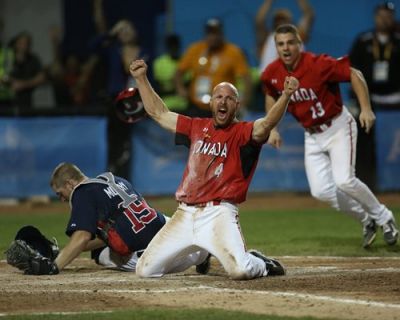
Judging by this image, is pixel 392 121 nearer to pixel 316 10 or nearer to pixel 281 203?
pixel 281 203

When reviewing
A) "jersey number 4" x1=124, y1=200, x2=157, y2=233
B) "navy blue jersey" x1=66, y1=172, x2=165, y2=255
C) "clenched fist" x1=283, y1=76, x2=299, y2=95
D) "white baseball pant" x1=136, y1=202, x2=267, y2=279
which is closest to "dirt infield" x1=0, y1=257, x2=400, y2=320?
"white baseball pant" x1=136, y1=202, x2=267, y2=279

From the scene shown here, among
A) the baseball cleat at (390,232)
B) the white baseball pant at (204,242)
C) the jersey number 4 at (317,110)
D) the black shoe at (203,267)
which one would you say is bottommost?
the black shoe at (203,267)

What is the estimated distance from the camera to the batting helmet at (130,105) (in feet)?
31.1

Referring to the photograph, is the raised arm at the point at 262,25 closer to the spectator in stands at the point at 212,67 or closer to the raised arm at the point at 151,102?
the spectator in stands at the point at 212,67

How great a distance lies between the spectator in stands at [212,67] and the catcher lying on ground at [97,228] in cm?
704

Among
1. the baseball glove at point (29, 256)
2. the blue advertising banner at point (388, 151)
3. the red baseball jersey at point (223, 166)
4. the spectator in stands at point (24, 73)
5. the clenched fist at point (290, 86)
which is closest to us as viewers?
the clenched fist at point (290, 86)

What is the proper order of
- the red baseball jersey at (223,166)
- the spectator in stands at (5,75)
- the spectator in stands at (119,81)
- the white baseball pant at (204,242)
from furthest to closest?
the spectator in stands at (5,75), the spectator in stands at (119,81), the red baseball jersey at (223,166), the white baseball pant at (204,242)

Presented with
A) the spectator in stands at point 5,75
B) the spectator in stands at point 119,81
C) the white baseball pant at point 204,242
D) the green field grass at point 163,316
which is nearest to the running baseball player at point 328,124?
the white baseball pant at point 204,242

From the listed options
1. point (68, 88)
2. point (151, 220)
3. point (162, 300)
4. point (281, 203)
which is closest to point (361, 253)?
point (151, 220)

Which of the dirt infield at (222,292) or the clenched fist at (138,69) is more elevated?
the clenched fist at (138,69)

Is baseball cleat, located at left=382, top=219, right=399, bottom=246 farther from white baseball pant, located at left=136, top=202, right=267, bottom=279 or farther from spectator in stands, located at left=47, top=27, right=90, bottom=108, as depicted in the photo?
spectator in stands, located at left=47, top=27, right=90, bottom=108

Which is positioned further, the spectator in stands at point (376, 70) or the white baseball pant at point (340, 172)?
the spectator in stands at point (376, 70)

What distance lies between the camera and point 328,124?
10.6 metres

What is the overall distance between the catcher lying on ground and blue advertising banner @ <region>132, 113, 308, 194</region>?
720 centimetres
